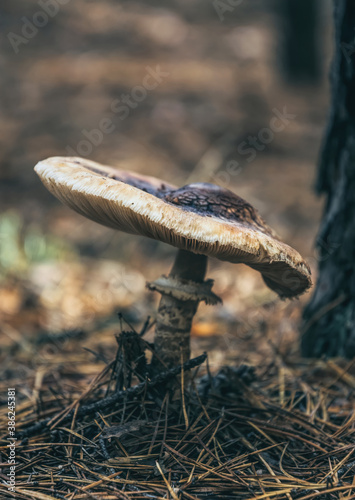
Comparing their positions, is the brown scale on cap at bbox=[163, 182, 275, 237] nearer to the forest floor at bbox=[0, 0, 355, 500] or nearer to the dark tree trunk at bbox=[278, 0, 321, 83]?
the forest floor at bbox=[0, 0, 355, 500]

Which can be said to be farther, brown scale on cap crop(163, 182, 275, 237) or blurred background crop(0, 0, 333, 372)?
blurred background crop(0, 0, 333, 372)

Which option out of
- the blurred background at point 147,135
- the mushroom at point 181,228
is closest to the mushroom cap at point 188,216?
the mushroom at point 181,228

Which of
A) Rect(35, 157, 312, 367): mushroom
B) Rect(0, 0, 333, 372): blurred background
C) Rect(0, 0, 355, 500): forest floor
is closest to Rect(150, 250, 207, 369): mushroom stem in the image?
Rect(35, 157, 312, 367): mushroom

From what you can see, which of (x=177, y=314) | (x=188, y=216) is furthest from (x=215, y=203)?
(x=177, y=314)

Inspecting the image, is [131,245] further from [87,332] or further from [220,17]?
[220,17]

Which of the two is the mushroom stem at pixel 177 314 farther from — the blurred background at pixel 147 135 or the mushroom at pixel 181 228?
the blurred background at pixel 147 135

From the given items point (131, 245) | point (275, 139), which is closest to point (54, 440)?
point (131, 245)

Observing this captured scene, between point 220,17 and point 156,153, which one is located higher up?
point 220,17
